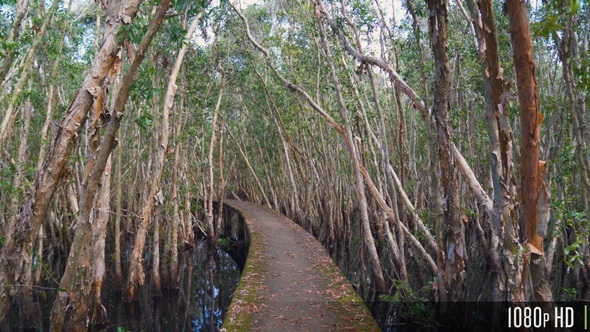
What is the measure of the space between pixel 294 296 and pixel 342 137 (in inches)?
161

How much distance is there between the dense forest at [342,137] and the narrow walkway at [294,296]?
3.99 feet

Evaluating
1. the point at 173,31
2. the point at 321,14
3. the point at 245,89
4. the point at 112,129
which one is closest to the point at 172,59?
the point at 321,14

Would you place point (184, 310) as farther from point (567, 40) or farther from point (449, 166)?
point (567, 40)

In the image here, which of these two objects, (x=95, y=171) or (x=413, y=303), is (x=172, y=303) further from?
(x=95, y=171)

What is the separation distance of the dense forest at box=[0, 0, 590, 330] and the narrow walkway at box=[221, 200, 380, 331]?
3.99 feet

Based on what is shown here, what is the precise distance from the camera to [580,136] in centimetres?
597

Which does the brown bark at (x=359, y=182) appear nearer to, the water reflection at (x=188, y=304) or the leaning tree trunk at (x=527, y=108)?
the water reflection at (x=188, y=304)

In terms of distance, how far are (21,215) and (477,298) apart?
8.77 meters

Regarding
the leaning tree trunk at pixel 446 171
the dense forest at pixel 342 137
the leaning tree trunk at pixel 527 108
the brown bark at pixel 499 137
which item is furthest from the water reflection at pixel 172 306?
the leaning tree trunk at pixel 527 108

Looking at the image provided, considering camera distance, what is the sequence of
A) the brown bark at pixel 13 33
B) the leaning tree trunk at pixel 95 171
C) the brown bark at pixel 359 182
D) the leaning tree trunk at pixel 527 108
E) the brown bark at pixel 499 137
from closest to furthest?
the leaning tree trunk at pixel 527 108
the brown bark at pixel 499 137
the leaning tree trunk at pixel 95 171
the brown bark at pixel 13 33
the brown bark at pixel 359 182

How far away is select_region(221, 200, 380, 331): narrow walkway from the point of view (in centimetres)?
464

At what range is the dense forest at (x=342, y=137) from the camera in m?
3.26

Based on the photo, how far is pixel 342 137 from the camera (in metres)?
8.87

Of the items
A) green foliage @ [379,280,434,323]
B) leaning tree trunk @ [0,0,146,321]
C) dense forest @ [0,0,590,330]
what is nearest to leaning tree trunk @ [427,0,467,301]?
dense forest @ [0,0,590,330]
